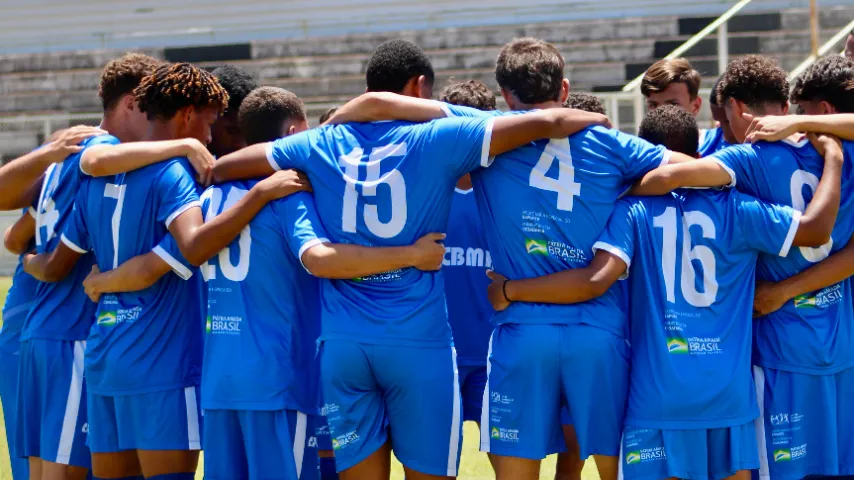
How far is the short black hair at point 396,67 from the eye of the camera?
4.69m

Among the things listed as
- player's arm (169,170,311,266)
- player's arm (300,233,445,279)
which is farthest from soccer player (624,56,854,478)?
player's arm (169,170,311,266)

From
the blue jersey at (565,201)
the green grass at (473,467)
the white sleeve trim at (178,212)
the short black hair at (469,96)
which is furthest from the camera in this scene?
the green grass at (473,467)

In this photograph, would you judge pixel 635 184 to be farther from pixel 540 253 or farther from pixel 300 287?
pixel 300 287

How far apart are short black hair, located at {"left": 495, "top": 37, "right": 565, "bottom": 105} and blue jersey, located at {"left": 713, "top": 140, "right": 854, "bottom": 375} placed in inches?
29.4

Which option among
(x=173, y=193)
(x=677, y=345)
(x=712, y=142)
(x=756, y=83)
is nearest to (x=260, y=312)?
(x=173, y=193)

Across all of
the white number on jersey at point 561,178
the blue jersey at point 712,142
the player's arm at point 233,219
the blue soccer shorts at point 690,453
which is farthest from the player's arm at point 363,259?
the blue jersey at point 712,142

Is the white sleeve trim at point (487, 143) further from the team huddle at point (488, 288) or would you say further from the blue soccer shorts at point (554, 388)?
the blue soccer shorts at point (554, 388)

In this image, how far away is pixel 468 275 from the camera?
503 centimetres

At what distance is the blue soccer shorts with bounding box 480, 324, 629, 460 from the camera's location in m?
4.20

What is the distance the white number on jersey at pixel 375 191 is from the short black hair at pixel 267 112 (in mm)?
489

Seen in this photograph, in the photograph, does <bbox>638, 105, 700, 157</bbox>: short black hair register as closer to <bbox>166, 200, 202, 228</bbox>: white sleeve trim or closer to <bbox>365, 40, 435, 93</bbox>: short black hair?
<bbox>365, 40, 435, 93</bbox>: short black hair

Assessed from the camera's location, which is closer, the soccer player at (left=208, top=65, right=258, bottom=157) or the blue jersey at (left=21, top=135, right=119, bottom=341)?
the blue jersey at (left=21, top=135, right=119, bottom=341)

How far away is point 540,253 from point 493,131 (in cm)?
53

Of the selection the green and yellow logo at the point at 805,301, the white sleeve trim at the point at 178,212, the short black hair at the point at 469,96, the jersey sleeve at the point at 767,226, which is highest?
the short black hair at the point at 469,96
